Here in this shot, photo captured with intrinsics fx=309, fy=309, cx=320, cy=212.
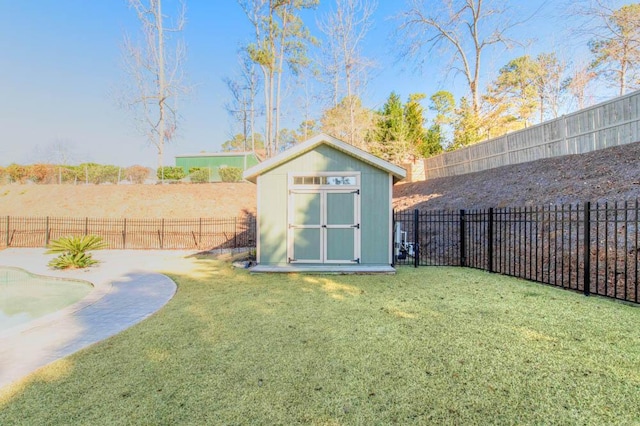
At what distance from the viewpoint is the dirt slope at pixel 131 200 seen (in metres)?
15.6

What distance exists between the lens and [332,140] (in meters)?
7.25

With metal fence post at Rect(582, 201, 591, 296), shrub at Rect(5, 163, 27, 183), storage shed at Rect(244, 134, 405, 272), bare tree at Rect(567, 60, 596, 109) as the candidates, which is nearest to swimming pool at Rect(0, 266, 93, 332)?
storage shed at Rect(244, 134, 405, 272)

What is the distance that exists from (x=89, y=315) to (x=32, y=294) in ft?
11.3

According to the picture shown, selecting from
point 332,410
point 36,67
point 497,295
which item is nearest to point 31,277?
point 332,410

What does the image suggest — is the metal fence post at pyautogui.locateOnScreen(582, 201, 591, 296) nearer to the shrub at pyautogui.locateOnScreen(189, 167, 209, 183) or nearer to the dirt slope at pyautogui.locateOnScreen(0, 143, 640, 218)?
the dirt slope at pyautogui.locateOnScreen(0, 143, 640, 218)

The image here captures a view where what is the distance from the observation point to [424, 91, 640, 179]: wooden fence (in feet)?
25.7

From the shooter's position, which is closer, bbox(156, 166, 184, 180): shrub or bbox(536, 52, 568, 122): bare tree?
bbox(536, 52, 568, 122): bare tree

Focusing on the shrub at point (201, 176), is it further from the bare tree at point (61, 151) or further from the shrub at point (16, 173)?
the bare tree at point (61, 151)

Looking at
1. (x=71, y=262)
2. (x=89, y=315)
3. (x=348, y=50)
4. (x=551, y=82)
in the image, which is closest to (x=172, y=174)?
(x=71, y=262)

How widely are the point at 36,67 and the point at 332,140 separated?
17.0 meters

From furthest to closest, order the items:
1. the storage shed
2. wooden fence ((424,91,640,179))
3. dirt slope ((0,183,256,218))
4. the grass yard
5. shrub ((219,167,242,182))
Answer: shrub ((219,167,242,182)) → dirt slope ((0,183,256,218)) → wooden fence ((424,91,640,179)) → the storage shed → the grass yard

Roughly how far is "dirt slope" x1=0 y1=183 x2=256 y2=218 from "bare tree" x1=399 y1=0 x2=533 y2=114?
14.3m

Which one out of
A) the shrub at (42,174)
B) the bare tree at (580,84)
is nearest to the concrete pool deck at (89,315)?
the shrub at (42,174)

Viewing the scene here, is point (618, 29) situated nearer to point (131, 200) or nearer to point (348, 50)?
point (348, 50)
